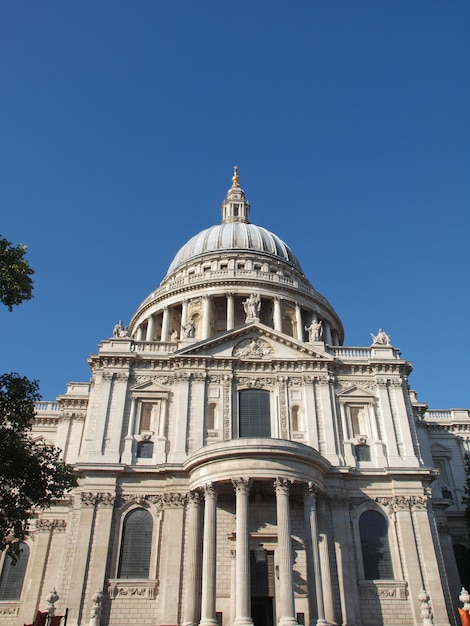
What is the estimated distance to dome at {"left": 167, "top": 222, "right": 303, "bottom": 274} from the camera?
60438 mm

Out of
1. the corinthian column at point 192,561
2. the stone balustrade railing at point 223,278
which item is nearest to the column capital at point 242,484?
the corinthian column at point 192,561

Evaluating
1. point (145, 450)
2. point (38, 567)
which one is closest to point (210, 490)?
point (145, 450)

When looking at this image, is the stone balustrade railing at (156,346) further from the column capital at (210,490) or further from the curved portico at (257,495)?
the column capital at (210,490)

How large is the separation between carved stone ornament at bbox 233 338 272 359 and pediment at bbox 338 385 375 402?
5.54 meters

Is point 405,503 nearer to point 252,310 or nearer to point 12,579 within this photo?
point 252,310

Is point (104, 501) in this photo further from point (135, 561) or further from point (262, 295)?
point (262, 295)

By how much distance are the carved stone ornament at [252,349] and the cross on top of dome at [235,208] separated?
32.3 m

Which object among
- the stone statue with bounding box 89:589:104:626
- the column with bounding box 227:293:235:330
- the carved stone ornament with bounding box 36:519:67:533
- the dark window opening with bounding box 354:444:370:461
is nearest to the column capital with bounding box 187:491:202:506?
the stone statue with bounding box 89:589:104:626

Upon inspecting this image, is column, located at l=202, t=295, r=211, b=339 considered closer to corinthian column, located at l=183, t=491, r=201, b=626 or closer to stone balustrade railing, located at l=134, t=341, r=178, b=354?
stone balustrade railing, located at l=134, t=341, r=178, b=354

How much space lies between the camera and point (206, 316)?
5150cm

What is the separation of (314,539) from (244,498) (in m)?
4.17

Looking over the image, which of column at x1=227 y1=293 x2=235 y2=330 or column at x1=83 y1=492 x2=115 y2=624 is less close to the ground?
column at x1=227 y1=293 x2=235 y2=330

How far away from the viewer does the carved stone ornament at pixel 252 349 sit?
124 feet

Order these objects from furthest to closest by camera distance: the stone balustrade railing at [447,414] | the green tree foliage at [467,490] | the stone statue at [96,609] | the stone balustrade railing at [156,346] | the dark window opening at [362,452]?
the stone balustrade railing at [447,414] → the green tree foliage at [467,490] → the stone balustrade railing at [156,346] → the dark window opening at [362,452] → the stone statue at [96,609]
